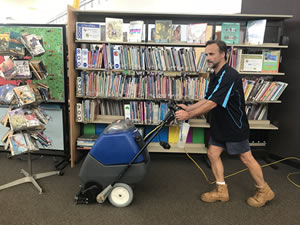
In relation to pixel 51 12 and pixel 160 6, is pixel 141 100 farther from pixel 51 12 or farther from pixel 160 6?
pixel 51 12

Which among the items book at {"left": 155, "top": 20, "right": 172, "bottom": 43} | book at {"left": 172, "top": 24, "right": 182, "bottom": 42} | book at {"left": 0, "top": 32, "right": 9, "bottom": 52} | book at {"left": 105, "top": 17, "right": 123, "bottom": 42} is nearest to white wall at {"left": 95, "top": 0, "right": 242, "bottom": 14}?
book at {"left": 172, "top": 24, "right": 182, "bottom": 42}

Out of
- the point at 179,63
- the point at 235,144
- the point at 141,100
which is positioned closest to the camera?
the point at 235,144

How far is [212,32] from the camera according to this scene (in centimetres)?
305

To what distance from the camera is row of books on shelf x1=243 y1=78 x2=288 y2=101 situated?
10.1 ft

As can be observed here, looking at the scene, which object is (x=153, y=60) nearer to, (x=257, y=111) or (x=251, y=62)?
(x=251, y=62)

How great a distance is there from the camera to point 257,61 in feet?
9.98

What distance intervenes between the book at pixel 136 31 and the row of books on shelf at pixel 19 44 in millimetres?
1094

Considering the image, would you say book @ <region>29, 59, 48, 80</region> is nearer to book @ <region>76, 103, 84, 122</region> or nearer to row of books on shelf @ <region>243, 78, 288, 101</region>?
book @ <region>76, 103, 84, 122</region>

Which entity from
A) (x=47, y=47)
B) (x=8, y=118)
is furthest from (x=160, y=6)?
(x=8, y=118)

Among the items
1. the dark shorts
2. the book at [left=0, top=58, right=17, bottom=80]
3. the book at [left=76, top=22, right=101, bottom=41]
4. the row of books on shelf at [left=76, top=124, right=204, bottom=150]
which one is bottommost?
the row of books on shelf at [left=76, top=124, right=204, bottom=150]

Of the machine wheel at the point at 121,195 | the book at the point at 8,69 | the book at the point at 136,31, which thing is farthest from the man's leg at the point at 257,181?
the book at the point at 8,69

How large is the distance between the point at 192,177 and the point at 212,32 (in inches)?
75.1

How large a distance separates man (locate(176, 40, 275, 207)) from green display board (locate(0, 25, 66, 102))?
1810mm

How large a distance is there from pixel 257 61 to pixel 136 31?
5.41 ft
